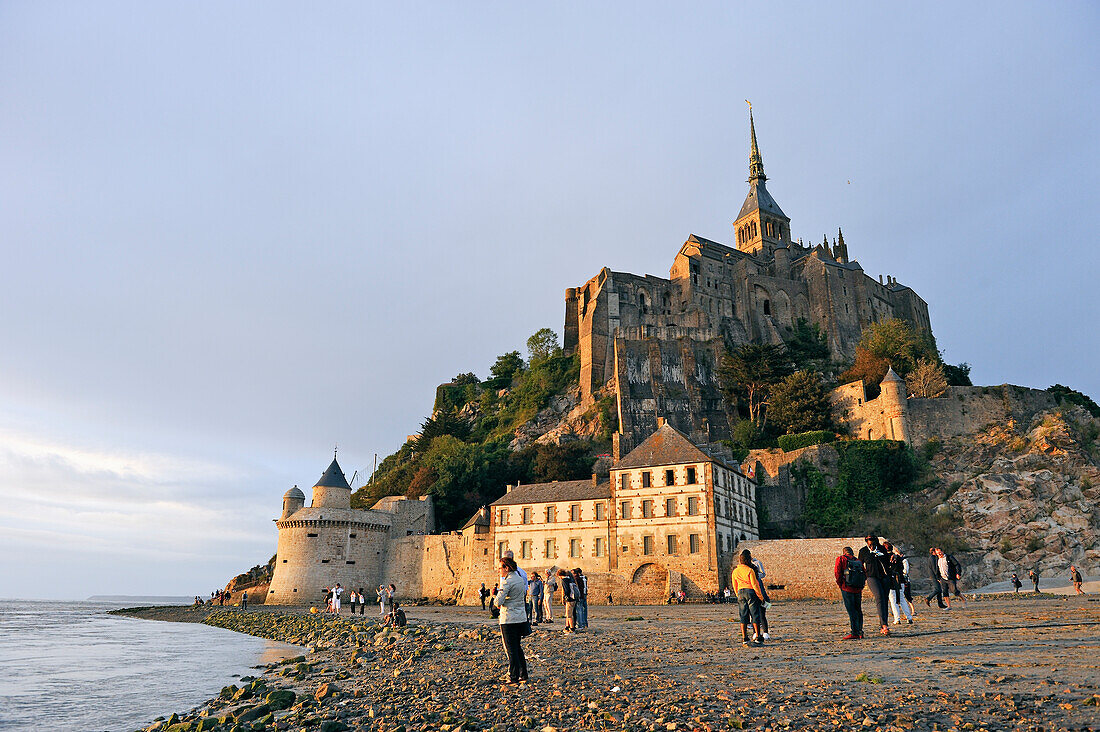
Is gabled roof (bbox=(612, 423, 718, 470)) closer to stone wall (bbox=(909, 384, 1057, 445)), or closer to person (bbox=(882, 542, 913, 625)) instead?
stone wall (bbox=(909, 384, 1057, 445))

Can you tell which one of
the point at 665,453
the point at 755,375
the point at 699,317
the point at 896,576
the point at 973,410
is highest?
the point at 699,317

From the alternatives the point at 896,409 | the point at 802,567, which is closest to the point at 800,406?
the point at 896,409

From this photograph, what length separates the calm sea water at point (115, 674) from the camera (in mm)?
14492

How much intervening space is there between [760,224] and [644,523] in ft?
226

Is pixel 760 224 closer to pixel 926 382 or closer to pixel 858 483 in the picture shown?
pixel 926 382

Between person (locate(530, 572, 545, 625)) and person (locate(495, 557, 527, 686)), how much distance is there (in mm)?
10249

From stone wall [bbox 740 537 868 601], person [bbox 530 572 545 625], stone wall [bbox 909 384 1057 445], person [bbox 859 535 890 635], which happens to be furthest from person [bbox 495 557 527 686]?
stone wall [bbox 909 384 1057 445]

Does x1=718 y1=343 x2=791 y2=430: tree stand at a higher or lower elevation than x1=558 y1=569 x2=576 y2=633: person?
higher

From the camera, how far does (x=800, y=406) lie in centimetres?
5466

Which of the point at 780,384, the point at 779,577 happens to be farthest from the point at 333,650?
the point at 780,384

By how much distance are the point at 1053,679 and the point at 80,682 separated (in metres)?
22.3

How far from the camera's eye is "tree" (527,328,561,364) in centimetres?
8256

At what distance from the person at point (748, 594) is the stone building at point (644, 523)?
86.1 feet

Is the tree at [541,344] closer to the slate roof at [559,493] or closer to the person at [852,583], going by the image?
the slate roof at [559,493]
